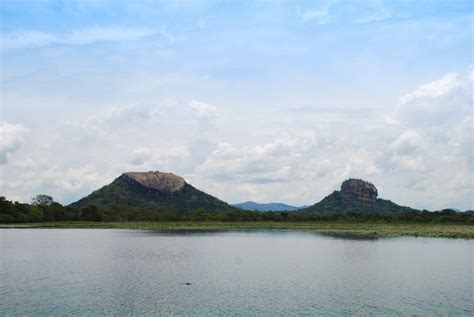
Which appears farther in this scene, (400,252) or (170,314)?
(400,252)

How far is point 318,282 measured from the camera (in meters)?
56.2

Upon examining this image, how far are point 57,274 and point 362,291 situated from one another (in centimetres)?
3405

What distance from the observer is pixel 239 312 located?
40.8 meters

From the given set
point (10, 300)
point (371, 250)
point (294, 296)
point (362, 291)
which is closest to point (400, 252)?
point (371, 250)

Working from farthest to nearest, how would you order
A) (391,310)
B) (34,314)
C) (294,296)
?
(294,296) → (391,310) → (34,314)

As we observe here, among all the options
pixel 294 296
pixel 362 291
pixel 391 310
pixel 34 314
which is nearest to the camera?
pixel 34 314

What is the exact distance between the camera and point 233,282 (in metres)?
55.7

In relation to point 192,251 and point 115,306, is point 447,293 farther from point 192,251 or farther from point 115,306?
point 192,251

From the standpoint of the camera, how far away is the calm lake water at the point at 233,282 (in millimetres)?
42281

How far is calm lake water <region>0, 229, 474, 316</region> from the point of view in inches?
1665

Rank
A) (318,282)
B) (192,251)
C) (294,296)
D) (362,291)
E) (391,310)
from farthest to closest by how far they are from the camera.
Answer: (192,251)
(318,282)
(362,291)
(294,296)
(391,310)

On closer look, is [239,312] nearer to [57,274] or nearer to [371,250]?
[57,274]

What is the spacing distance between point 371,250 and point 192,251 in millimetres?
32751

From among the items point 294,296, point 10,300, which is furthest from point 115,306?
point 294,296
